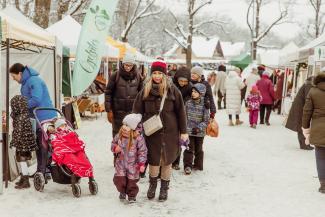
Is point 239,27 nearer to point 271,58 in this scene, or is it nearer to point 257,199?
point 271,58

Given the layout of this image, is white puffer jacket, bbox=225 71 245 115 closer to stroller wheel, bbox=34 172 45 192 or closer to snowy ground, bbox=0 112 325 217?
snowy ground, bbox=0 112 325 217

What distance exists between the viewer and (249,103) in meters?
13.1

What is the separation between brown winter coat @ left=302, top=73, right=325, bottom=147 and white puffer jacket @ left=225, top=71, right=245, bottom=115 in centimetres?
717

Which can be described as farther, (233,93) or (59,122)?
(233,93)

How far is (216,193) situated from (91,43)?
16.6 feet

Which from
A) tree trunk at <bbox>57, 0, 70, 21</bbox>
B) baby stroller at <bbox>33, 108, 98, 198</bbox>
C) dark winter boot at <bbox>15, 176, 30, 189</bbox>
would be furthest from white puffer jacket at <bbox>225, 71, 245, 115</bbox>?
tree trunk at <bbox>57, 0, 70, 21</bbox>

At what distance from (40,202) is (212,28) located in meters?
97.8

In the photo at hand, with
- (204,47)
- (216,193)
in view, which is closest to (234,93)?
(216,193)

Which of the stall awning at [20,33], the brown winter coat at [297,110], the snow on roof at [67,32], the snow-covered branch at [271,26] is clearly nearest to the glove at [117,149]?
the stall awning at [20,33]

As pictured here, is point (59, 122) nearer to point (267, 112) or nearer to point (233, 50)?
point (267, 112)

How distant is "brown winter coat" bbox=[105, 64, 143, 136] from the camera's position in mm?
6953

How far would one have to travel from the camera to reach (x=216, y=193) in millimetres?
6250

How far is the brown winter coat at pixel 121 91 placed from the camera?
6953 millimetres

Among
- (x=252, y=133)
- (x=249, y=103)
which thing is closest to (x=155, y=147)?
(x=252, y=133)
